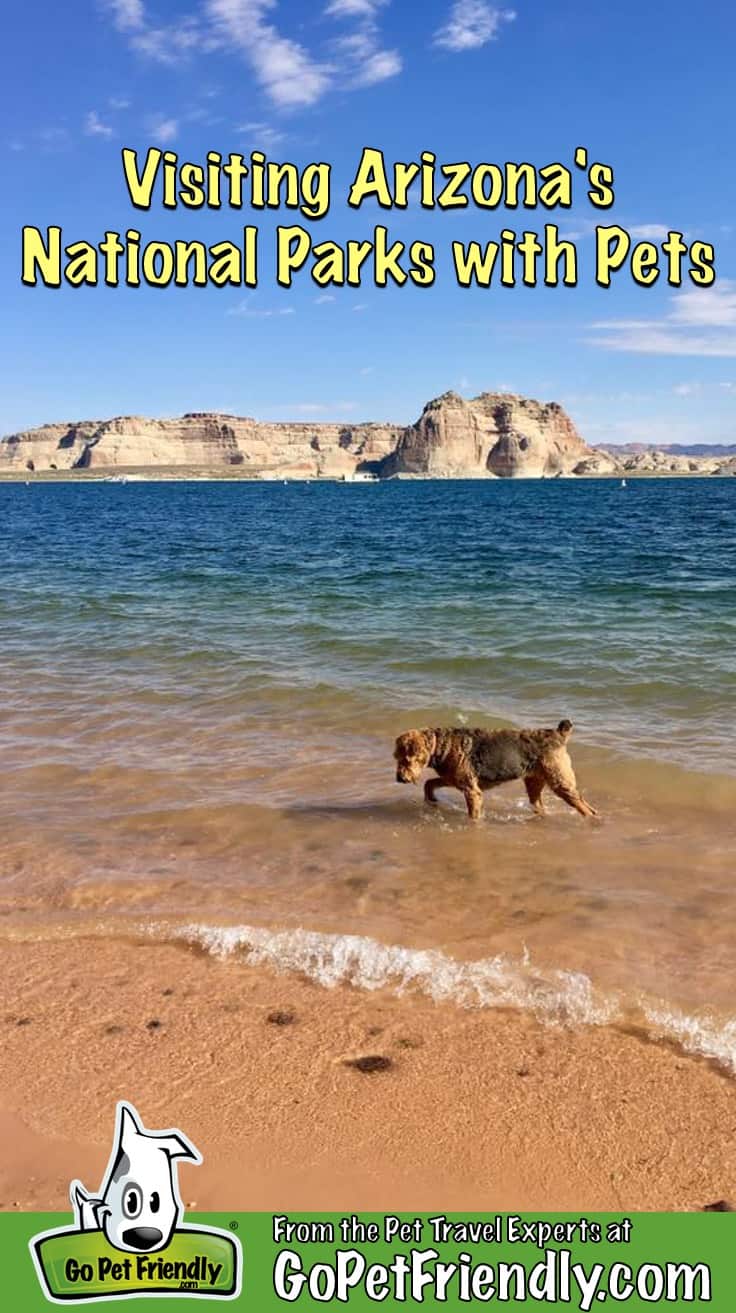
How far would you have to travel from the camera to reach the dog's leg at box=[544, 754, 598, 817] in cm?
703

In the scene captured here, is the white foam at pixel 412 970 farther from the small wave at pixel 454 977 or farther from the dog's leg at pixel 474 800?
the dog's leg at pixel 474 800

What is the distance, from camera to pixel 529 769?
712 centimetres

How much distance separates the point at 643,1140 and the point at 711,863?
318 cm

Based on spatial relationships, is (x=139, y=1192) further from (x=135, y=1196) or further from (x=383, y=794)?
(x=383, y=794)

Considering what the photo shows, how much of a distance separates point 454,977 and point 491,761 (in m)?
2.82

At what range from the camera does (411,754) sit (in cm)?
721

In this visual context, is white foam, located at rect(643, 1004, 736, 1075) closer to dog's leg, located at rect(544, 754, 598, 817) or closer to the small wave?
the small wave

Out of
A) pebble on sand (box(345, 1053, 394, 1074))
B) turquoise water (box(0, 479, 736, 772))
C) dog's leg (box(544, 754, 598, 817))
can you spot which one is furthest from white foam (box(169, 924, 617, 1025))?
turquoise water (box(0, 479, 736, 772))

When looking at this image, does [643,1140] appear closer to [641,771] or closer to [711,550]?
[641,771]

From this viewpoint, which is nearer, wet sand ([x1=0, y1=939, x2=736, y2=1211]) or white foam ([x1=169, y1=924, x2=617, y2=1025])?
wet sand ([x1=0, y1=939, x2=736, y2=1211])

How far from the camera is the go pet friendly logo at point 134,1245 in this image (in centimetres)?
248

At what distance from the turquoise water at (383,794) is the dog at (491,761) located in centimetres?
28

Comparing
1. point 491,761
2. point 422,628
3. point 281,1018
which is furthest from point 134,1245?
point 422,628

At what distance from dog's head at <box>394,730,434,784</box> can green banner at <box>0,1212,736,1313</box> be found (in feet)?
14.6
